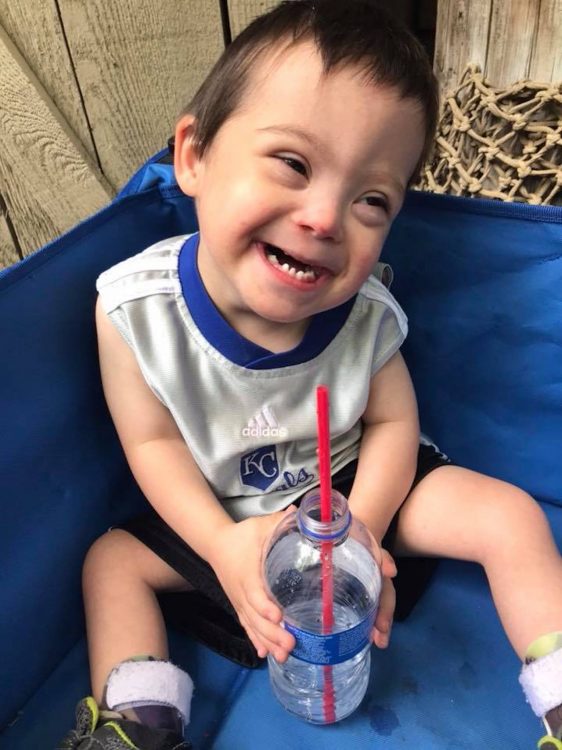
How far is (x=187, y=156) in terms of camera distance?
762 mm

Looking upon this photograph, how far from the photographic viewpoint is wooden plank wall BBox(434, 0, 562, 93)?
0.91 metres

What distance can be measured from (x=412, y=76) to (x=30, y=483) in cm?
57

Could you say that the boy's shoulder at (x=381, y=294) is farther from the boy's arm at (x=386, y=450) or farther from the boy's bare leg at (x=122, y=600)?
the boy's bare leg at (x=122, y=600)

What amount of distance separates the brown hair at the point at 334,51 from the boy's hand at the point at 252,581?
40cm

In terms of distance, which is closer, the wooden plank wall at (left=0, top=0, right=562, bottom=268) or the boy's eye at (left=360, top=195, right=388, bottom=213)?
the boy's eye at (left=360, top=195, right=388, bottom=213)

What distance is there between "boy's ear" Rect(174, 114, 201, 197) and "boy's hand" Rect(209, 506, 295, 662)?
1.19ft

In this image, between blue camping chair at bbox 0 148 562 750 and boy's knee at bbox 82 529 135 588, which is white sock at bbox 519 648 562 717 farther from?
boy's knee at bbox 82 529 135 588

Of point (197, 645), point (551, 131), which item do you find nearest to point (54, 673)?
point (197, 645)

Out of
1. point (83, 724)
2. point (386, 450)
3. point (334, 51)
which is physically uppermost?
point (334, 51)

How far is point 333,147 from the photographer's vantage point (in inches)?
25.2

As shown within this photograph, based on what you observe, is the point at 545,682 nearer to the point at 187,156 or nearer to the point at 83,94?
the point at 187,156

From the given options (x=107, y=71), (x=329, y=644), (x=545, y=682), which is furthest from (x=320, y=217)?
(x=107, y=71)

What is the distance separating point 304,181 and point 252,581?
384 millimetres

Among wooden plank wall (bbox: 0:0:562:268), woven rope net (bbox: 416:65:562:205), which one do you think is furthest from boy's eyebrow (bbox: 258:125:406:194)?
wooden plank wall (bbox: 0:0:562:268)
